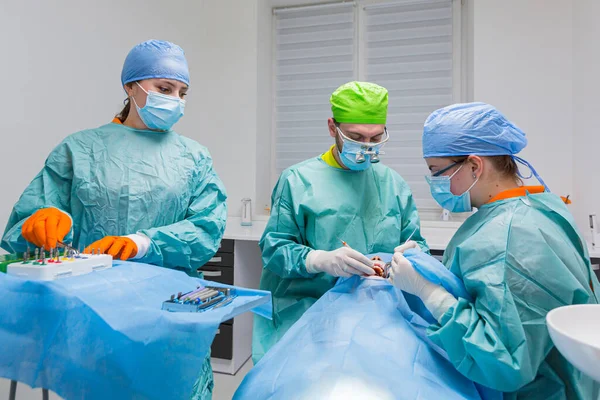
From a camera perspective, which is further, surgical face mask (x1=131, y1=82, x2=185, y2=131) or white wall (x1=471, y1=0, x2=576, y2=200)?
white wall (x1=471, y1=0, x2=576, y2=200)

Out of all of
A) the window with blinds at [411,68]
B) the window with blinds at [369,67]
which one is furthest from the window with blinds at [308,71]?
the window with blinds at [411,68]

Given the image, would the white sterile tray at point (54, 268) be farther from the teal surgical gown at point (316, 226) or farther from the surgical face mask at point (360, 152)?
the surgical face mask at point (360, 152)

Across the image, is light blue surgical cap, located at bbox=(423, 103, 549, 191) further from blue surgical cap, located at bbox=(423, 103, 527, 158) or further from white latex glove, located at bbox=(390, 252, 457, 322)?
white latex glove, located at bbox=(390, 252, 457, 322)

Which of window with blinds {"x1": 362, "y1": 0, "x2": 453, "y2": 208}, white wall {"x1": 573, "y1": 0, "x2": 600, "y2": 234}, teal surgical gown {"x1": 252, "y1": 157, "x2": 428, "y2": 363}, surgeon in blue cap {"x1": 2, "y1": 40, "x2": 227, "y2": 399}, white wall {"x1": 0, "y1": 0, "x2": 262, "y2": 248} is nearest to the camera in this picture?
surgeon in blue cap {"x1": 2, "y1": 40, "x2": 227, "y2": 399}

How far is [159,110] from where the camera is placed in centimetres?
139

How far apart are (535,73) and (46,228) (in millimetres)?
2929

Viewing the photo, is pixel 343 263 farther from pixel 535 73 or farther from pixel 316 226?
pixel 535 73

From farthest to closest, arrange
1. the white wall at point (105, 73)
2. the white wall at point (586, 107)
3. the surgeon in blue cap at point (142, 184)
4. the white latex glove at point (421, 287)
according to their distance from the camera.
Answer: the white wall at point (586, 107), the white wall at point (105, 73), the surgeon in blue cap at point (142, 184), the white latex glove at point (421, 287)

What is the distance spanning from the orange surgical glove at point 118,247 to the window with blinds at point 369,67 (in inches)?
96.0

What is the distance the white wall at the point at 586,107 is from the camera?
2.40m

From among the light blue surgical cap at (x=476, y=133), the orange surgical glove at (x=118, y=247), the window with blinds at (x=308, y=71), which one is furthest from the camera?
the window with blinds at (x=308, y=71)

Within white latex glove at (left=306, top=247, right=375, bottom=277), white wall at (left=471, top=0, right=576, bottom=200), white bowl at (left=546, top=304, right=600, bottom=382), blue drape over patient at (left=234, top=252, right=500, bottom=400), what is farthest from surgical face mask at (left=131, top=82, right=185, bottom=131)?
white wall at (left=471, top=0, right=576, bottom=200)

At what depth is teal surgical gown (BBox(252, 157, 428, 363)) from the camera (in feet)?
4.54

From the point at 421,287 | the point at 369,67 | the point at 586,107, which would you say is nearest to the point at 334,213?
the point at 421,287
